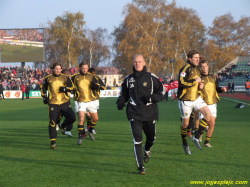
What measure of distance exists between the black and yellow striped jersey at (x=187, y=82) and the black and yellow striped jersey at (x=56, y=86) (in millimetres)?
2989

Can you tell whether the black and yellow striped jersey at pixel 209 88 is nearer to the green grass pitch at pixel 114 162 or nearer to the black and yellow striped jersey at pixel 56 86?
the green grass pitch at pixel 114 162

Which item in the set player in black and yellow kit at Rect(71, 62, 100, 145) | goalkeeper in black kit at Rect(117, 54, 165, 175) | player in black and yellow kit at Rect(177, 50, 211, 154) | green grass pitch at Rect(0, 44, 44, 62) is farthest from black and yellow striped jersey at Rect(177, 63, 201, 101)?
green grass pitch at Rect(0, 44, 44, 62)

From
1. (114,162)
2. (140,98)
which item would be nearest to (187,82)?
(140,98)

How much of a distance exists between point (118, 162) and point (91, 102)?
3.34 metres

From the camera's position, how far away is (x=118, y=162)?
801cm

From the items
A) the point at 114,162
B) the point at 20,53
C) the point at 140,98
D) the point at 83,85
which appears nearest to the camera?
the point at 140,98

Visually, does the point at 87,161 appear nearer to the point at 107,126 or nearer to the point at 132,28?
the point at 107,126

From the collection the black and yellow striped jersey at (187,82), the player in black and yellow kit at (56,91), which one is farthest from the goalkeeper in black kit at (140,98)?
the player in black and yellow kit at (56,91)

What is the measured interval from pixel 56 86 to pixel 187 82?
3.49m

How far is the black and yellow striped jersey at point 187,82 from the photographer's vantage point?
29.5 ft

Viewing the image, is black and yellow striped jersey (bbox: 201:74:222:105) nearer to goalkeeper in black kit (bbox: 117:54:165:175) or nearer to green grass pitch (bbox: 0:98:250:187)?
green grass pitch (bbox: 0:98:250:187)

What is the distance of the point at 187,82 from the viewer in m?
8.97

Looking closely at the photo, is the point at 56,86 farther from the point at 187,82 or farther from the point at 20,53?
the point at 20,53

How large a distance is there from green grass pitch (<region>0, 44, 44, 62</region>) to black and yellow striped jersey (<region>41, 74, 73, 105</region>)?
50.2 meters
